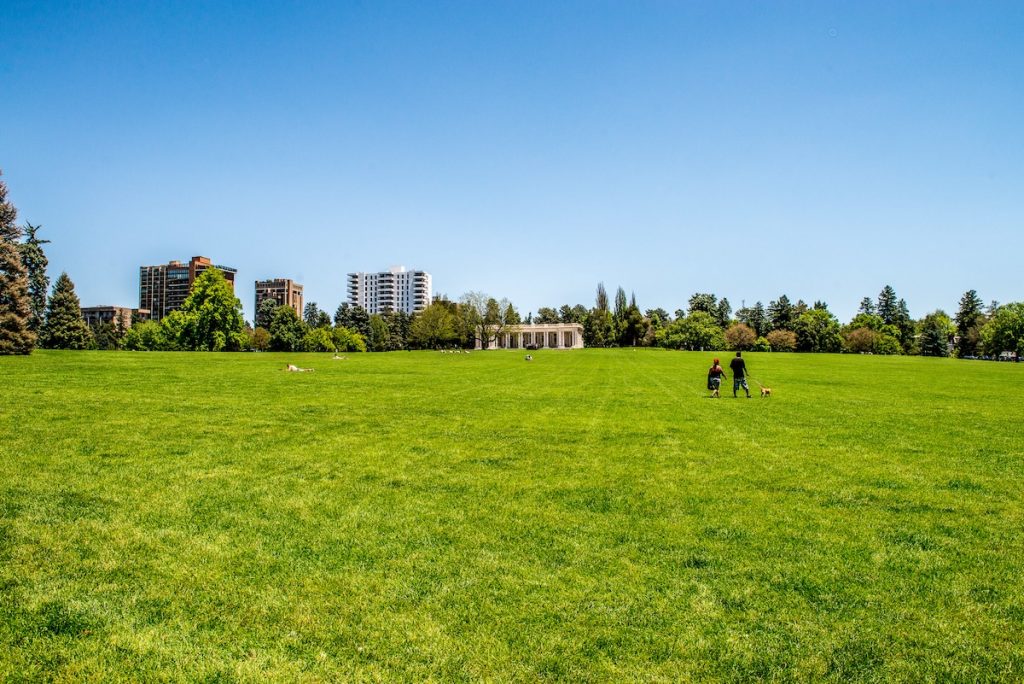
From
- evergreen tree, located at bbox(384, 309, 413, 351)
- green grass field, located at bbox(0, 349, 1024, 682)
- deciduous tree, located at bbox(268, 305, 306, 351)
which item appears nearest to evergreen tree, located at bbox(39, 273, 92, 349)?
deciduous tree, located at bbox(268, 305, 306, 351)

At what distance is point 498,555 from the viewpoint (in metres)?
6.61

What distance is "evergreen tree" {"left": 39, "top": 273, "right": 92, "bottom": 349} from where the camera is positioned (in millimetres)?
73000

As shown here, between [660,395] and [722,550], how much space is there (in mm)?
19848

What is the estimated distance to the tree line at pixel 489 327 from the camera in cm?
7656

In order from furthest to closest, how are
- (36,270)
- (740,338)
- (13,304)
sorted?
(740,338) → (36,270) → (13,304)

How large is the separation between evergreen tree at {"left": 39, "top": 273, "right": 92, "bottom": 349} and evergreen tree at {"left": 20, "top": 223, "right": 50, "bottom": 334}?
1.41 metres

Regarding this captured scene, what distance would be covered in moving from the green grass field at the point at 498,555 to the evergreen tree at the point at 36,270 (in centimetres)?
5899

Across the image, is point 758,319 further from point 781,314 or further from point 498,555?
point 498,555

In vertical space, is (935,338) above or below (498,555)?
above

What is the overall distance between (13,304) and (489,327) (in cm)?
9126

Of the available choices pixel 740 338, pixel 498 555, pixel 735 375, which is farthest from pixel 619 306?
pixel 498 555

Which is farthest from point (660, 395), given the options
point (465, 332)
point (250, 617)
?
point (465, 332)

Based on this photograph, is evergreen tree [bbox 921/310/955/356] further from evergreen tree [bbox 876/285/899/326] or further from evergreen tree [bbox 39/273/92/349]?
evergreen tree [bbox 39/273/92/349]

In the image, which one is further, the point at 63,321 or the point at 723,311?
the point at 723,311
